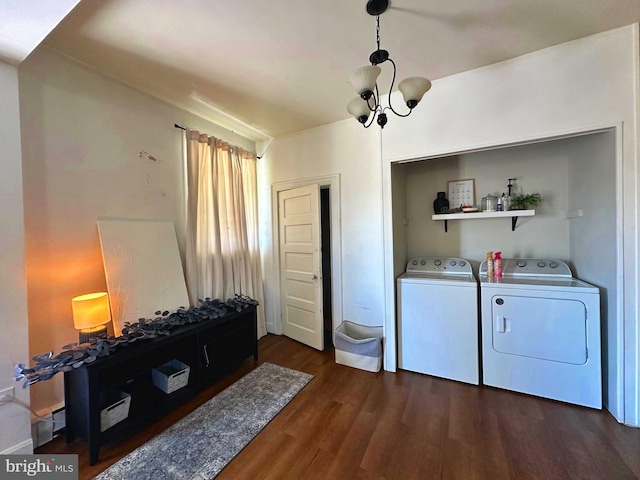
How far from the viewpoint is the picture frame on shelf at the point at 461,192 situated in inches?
111

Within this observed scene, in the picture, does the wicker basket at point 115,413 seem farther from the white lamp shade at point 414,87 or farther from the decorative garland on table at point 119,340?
the white lamp shade at point 414,87

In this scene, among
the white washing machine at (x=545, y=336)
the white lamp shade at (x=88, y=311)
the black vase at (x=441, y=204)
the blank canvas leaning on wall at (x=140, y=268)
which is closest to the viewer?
the white lamp shade at (x=88, y=311)

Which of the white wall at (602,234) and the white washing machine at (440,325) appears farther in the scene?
the white washing machine at (440,325)

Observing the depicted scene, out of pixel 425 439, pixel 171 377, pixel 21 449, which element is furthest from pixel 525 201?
pixel 21 449

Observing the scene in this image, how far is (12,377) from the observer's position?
5.06 ft

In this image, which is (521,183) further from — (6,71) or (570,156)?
(6,71)

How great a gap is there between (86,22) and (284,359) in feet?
10.8

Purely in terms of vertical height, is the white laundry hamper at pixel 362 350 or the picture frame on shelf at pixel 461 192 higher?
the picture frame on shelf at pixel 461 192

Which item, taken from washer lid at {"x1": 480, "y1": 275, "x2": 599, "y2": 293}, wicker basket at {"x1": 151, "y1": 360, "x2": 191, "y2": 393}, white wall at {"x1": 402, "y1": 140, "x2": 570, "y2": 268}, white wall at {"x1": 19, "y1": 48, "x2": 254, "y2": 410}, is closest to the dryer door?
washer lid at {"x1": 480, "y1": 275, "x2": 599, "y2": 293}

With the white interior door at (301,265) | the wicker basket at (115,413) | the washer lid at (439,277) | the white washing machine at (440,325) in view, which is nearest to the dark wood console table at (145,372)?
the wicker basket at (115,413)

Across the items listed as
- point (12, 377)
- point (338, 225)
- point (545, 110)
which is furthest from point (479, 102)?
point (12, 377)

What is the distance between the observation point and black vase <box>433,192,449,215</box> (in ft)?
9.24

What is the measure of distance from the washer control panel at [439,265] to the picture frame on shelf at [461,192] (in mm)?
656

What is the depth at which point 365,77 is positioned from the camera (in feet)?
4.49
